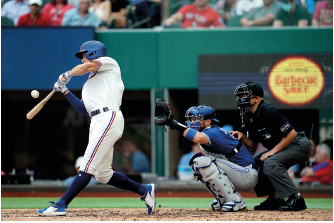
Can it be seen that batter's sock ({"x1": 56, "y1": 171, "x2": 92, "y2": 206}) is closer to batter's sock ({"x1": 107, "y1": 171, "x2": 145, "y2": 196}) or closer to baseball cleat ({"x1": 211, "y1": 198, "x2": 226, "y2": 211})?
batter's sock ({"x1": 107, "y1": 171, "x2": 145, "y2": 196})

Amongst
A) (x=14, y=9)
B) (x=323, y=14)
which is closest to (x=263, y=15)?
(x=323, y=14)

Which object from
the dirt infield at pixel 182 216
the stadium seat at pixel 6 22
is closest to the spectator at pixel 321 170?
the dirt infield at pixel 182 216

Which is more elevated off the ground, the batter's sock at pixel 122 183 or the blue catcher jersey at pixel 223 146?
the blue catcher jersey at pixel 223 146

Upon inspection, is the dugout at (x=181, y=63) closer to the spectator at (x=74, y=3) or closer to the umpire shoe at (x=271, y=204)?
the spectator at (x=74, y=3)

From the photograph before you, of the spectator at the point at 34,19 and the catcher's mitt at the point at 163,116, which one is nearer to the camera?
the catcher's mitt at the point at 163,116

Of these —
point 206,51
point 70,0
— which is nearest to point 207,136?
point 206,51

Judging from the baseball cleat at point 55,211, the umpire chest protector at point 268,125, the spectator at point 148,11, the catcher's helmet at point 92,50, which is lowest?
the baseball cleat at point 55,211
